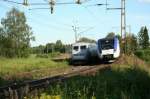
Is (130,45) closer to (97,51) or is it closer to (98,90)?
(97,51)

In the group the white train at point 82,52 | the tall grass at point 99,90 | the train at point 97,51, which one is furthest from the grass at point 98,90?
the white train at point 82,52

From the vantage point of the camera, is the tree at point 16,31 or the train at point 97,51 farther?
the tree at point 16,31

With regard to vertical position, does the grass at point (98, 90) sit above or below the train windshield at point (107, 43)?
below

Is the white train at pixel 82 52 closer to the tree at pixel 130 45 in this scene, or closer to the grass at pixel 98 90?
the tree at pixel 130 45

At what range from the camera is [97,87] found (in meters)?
15.0

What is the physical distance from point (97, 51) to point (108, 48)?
221 centimetres

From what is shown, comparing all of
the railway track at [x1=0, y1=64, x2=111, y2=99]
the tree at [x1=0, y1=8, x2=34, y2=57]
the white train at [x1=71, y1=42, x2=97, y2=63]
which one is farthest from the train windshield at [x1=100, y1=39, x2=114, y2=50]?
the tree at [x1=0, y1=8, x2=34, y2=57]

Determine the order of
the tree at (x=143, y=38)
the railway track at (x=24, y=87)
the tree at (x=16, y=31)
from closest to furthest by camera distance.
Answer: the railway track at (x=24, y=87), the tree at (x=16, y=31), the tree at (x=143, y=38)

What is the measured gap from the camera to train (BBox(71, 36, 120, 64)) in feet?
157

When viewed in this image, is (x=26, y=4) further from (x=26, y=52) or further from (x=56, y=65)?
(x=26, y=52)

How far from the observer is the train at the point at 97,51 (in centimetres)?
4772

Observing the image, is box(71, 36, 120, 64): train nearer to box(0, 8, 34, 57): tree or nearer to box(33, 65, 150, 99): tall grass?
box(33, 65, 150, 99): tall grass

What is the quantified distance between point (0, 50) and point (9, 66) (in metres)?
49.6

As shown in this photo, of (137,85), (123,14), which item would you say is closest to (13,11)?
(123,14)
